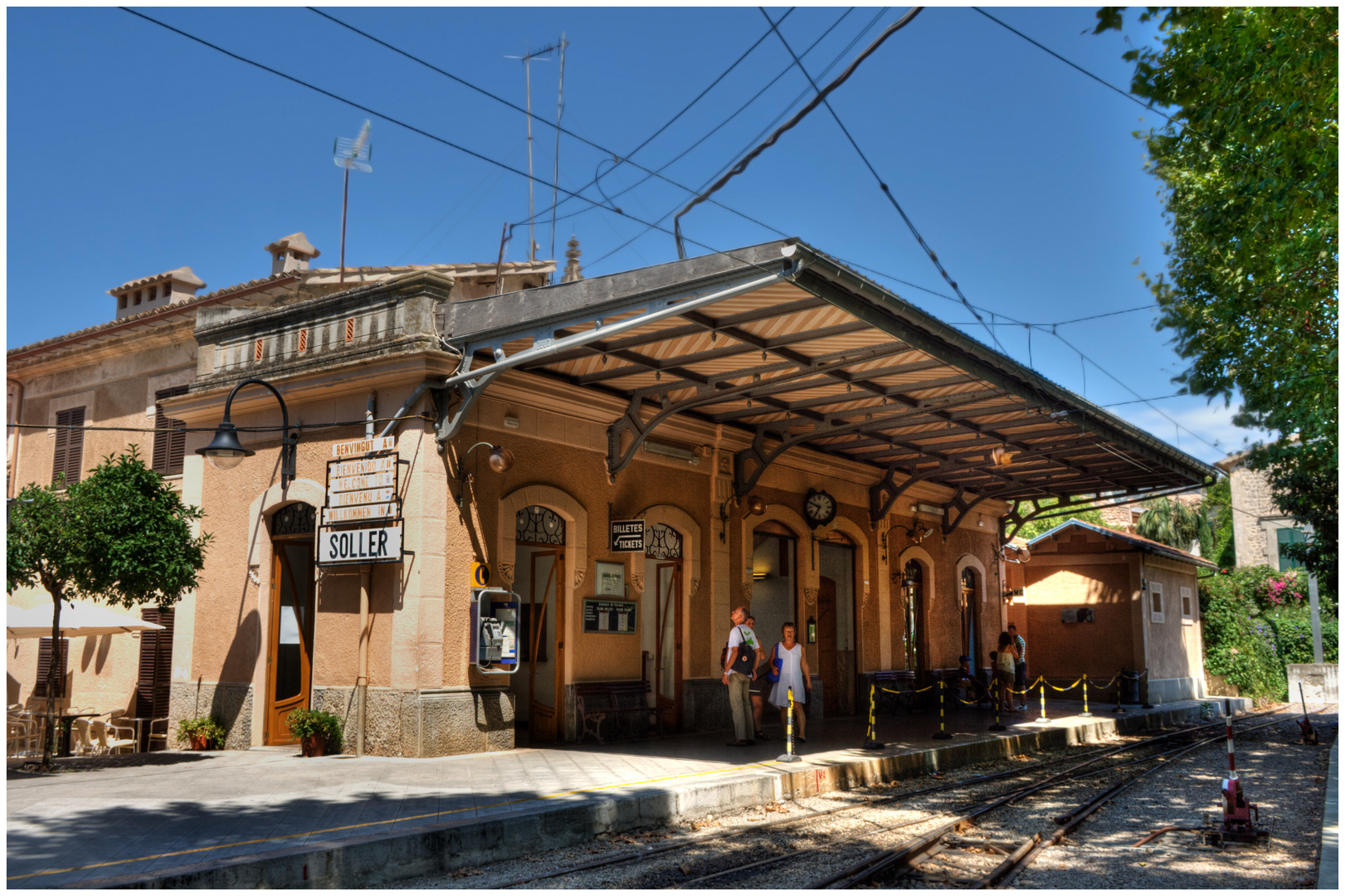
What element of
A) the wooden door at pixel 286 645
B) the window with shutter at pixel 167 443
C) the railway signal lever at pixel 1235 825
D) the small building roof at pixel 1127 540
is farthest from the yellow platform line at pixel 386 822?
the small building roof at pixel 1127 540

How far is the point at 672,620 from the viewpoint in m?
14.9

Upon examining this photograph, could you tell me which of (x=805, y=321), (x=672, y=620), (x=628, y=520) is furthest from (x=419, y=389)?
(x=672, y=620)

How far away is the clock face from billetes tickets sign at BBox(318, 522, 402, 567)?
785 cm

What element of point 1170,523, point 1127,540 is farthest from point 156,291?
point 1170,523

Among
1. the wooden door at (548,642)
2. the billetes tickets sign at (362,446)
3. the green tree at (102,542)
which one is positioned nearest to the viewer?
the green tree at (102,542)

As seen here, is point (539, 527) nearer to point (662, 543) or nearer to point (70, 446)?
point (662, 543)

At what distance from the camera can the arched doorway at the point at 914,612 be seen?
66.5ft

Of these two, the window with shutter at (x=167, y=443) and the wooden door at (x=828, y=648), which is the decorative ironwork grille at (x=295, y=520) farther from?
the wooden door at (x=828, y=648)

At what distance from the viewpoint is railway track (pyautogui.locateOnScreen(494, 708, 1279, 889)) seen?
699cm

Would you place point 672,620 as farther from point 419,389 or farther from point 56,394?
point 56,394

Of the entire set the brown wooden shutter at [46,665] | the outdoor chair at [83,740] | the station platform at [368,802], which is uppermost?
the brown wooden shutter at [46,665]

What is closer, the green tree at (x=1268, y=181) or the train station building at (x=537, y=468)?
the green tree at (x=1268, y=181)

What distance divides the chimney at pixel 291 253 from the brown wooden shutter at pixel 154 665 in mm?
7755

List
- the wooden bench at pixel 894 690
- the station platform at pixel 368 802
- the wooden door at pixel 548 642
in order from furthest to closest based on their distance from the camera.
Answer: the wooden bench at pixel 894 690 → the wooden door at pixel 548 642 → the station platform at pixel 368 802
